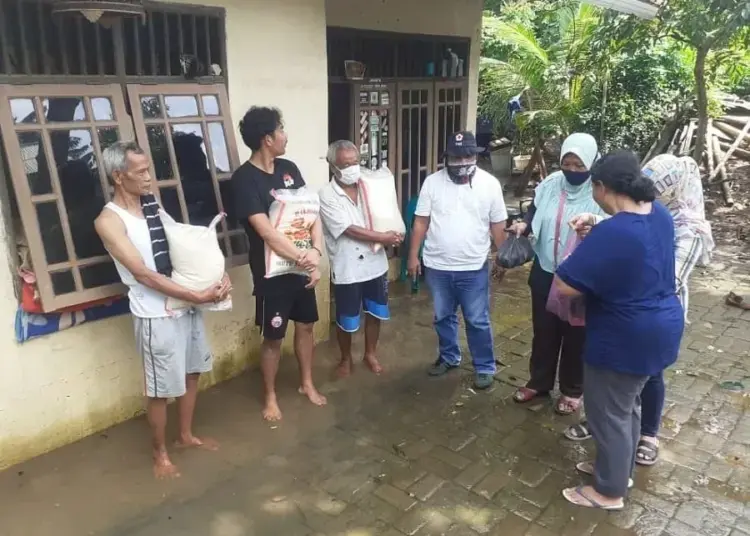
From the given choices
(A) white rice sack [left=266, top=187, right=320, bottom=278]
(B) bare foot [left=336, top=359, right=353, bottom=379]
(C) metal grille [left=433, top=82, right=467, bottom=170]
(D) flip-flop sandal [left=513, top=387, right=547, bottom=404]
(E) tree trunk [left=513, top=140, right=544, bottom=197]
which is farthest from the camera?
(E) tree trunk [left=513, top=140, right=544, bottom=197]

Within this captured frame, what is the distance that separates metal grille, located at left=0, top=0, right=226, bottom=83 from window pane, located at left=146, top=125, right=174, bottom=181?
30cm

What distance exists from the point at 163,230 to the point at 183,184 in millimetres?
660

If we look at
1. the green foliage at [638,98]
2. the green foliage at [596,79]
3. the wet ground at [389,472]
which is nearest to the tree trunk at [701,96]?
the green foliage at [596,79]

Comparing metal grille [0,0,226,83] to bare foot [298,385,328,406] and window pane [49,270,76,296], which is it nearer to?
window pane [49,270,76,296]

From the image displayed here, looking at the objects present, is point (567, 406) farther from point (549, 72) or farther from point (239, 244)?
point (549, 72)

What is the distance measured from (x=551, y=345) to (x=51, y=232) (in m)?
2.90

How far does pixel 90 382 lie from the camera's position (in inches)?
139

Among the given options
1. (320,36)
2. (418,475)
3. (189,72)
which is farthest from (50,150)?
(418,475)

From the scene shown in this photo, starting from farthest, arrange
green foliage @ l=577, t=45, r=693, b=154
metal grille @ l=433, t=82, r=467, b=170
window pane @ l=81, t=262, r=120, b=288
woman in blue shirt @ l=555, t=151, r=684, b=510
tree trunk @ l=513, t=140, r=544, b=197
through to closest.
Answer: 1. tree trunk @ l=513, t=140, r=544, b=197
2. green foliage @ l=577, t=45, r=693, b=154
3. metal grille @ l=433, t=82, r=467, b=170
4. window pane @ l=81, t=262, r=120, b=288
5. woman in blue shirt @ l=555, t=151, r=684, b=510

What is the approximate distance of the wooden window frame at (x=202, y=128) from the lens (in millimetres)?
3447

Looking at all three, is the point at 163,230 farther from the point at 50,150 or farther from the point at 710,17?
the point at 710,17

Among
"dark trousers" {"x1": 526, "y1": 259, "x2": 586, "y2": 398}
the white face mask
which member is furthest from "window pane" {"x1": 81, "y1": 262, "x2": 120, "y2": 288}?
"dark trousers" {"x1": 526, "y1": 259, "x2": 586, "y2": 398}

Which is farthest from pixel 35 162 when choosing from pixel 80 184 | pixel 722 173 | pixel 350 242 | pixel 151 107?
pixel 722 173

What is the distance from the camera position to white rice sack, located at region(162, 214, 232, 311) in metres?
3.09
